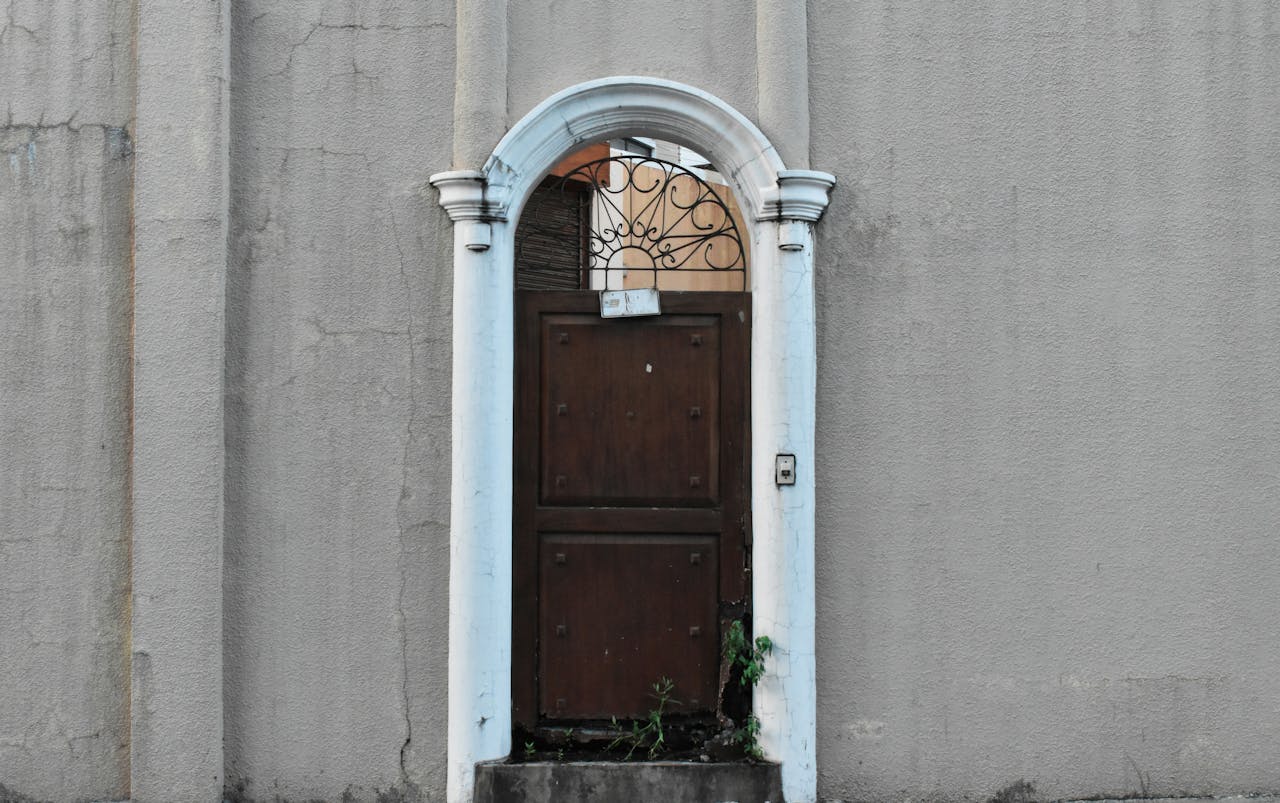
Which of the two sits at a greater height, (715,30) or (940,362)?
(715,30)

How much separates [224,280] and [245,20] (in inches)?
46.0

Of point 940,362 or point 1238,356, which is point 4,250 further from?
point 1238,356

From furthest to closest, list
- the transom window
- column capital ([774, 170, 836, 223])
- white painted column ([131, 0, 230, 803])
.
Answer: the transom window → column capital ([774, 170, 836, 223]) → white painted column ([131, 0, 230, 803])

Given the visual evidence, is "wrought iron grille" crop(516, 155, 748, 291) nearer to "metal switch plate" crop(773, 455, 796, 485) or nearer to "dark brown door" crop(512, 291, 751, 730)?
"dark brown door" crop(512, 291, 751, 730)

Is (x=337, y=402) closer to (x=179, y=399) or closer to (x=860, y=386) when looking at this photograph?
(x=179, y=399)

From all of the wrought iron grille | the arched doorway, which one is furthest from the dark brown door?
the wrought iron grille

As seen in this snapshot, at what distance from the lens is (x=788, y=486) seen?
487cm

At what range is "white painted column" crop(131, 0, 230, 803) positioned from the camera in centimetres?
478

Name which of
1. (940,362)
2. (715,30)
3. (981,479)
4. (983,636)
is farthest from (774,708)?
(715,30)

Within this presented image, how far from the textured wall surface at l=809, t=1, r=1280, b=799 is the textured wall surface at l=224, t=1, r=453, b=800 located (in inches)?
67.9

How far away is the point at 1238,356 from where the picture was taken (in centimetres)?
502

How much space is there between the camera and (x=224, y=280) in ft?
16.0

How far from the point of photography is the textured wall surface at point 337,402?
16.1 ft

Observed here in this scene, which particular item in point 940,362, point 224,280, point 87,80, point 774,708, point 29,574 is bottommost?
point 774,708
